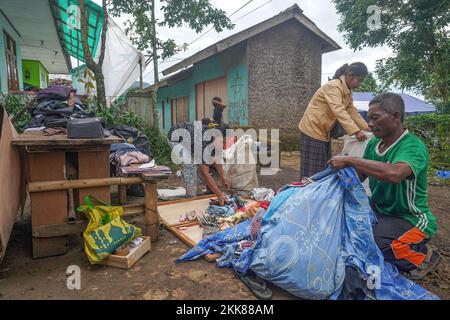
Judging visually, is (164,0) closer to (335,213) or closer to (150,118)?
(150,118)

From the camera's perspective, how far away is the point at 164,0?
25.7ft

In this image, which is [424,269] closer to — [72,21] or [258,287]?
[258,287]

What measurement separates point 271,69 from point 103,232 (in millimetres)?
7022

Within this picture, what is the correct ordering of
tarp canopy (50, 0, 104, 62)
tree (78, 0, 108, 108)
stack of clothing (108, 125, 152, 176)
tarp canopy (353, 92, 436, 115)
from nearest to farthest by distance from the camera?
stack of clothing (108, 125, 152, 176) < tree (78, 0, 108, 108) < tarp canopy (50, 0, 104, 62) < tarp canopy (353, 92, 436, 115)

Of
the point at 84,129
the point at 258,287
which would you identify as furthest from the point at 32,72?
the point at 258,287

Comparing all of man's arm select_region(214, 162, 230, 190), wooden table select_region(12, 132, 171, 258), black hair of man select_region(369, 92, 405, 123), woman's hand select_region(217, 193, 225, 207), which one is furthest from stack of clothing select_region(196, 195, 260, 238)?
black hair of man select_region(369, 92, 405, 123)

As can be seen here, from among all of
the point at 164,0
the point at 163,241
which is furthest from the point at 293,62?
the point at 163,241

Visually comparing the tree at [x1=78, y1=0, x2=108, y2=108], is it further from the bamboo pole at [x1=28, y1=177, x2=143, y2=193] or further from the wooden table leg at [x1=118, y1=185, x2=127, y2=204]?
the bamboo pole at [x1=28, y1=177, x2=143, y2=193]

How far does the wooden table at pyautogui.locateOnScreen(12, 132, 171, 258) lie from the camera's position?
2.50 m

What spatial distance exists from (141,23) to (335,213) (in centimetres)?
789

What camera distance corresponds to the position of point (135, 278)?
7.29ft

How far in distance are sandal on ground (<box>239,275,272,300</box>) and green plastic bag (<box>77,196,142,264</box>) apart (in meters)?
1.01

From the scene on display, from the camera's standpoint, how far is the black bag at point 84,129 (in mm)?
2654

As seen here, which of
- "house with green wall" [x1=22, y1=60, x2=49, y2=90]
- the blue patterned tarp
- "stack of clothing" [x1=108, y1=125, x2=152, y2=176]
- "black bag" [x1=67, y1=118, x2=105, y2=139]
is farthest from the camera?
"house with green wall" [x1=22, y1=60, x2=49, y2=90]
